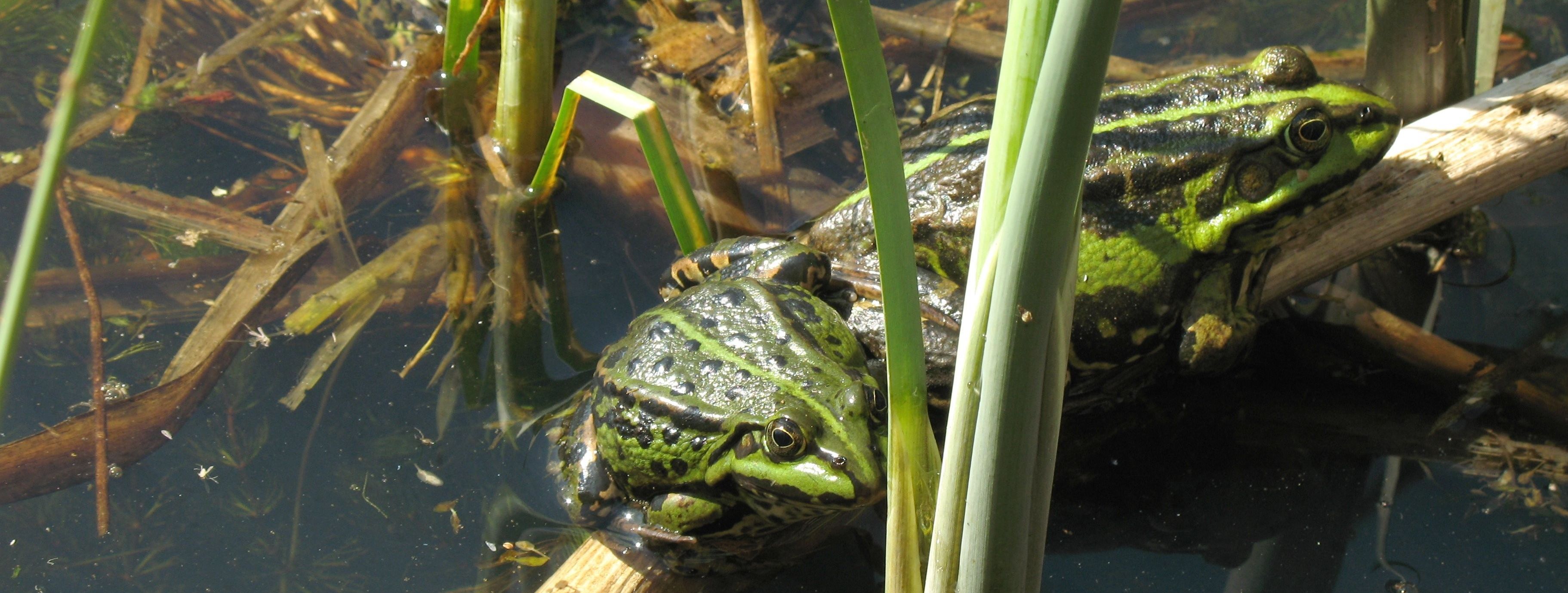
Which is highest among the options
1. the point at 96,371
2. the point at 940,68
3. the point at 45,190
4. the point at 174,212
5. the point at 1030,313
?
the point at 940,68

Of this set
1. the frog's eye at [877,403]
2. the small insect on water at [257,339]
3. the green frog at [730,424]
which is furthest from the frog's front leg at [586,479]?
the small insect on water at [257,339]

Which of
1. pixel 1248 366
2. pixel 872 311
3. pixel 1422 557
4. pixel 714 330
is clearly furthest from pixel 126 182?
pixel 1422 557

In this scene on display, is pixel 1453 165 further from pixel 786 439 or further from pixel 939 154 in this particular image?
pixel 786 439

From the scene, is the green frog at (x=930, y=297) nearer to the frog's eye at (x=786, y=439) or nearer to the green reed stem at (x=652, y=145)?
the frog's eye at (x=786, y=439)

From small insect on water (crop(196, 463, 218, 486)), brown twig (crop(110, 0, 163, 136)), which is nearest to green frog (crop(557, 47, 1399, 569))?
small insect on water (crop(196, 463, 218, 486))

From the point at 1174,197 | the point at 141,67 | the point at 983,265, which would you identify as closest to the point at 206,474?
the point at 141,67

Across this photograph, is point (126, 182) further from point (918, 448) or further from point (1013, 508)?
point (1013, 508)
